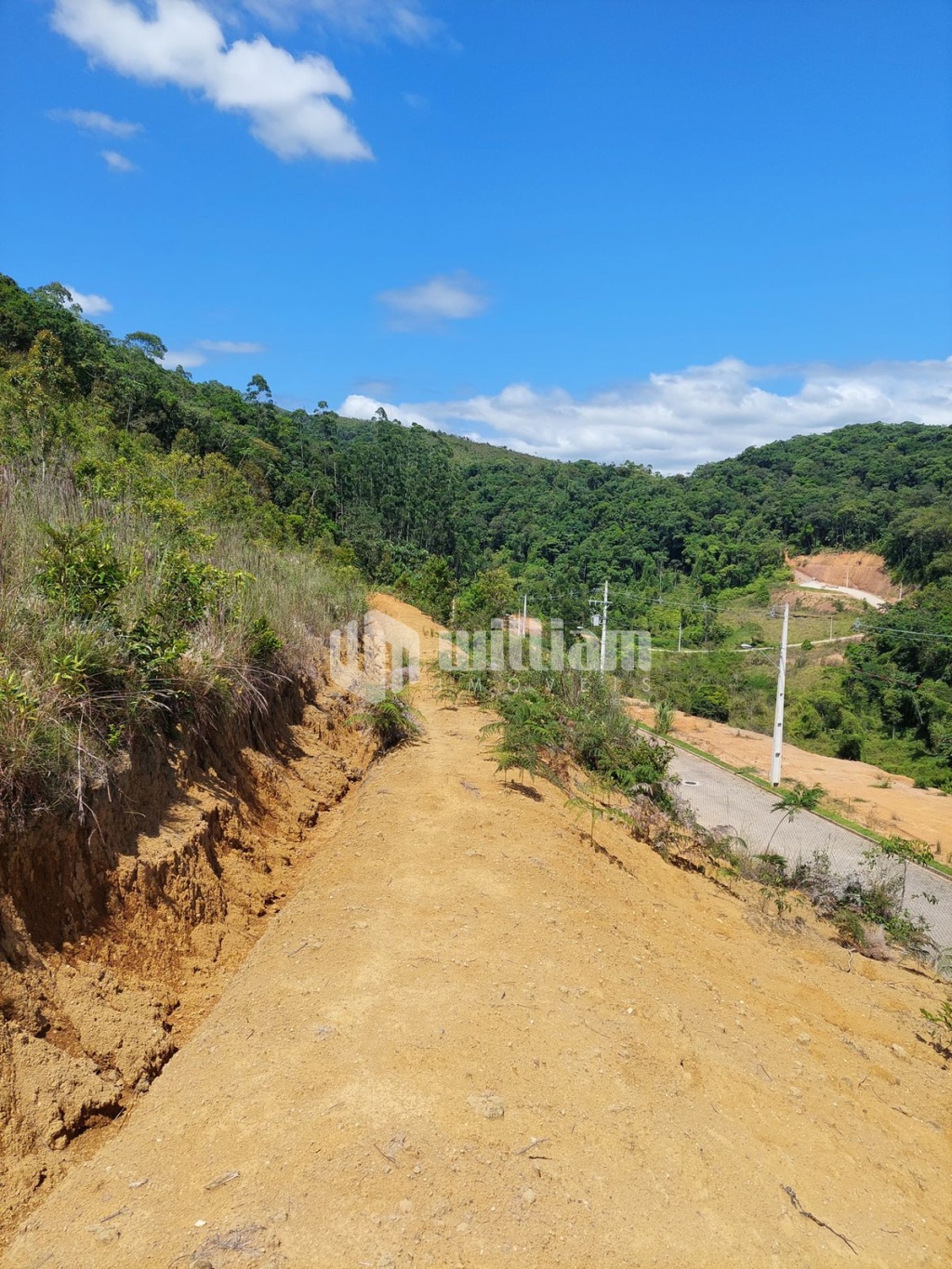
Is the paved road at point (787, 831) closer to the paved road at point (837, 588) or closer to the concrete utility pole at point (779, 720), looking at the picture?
the concrete utility pole at point (779, 720)

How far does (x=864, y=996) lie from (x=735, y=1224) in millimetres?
3373

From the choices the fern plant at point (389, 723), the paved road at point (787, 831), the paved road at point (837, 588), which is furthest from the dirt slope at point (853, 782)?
the paved road at point (837, 588)

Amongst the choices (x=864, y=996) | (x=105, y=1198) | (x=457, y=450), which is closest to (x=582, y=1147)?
(x=105, y=1198)

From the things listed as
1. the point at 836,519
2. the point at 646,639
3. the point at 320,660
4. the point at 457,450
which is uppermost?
the point at 457,450

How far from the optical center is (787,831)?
13.1 metres

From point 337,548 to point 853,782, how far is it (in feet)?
53.6

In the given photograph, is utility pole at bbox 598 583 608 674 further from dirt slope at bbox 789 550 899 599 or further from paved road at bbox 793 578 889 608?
dirt slope at bbox 789 550 899 599

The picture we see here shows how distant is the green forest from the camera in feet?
12.5

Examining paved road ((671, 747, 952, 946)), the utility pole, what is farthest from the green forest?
paved road ((671, 747, 952, 946))

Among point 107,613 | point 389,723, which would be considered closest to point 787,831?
point 389,723

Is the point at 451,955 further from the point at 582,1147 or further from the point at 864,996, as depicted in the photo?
the point at 864,996

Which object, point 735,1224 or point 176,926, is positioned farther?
point 176,926

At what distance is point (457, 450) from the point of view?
92.2 metres

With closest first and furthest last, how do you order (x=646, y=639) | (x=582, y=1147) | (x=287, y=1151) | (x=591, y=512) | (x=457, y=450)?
1. (x=287, y=1151)
2. (x=582, y=1147)
3. (x=646, y=639)
4. (x=591, y=512)
5. (x=457, y=450)
